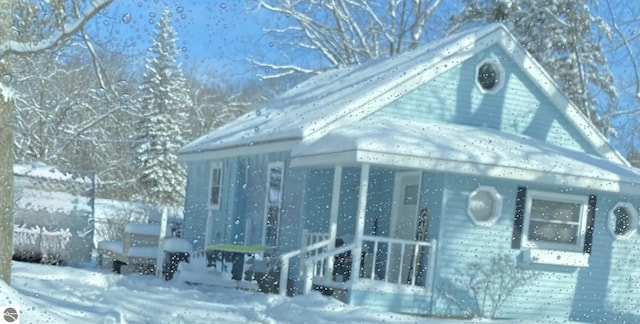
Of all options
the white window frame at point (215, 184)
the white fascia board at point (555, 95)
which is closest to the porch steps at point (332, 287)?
the white fascia board at point (555, 95)

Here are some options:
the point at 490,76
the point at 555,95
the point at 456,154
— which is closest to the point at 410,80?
the point at 490,76

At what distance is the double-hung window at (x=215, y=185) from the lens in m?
15.3

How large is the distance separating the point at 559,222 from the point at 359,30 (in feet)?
37.1

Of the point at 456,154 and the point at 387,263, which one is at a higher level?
the point at 456,154

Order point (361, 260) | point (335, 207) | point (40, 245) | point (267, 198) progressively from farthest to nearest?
point (40, 245)
point (267, 198)
point (361, 260)
point (335, 207)

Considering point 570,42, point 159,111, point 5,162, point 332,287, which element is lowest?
point 332,287

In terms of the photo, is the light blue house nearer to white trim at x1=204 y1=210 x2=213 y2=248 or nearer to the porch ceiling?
the porch ceiling

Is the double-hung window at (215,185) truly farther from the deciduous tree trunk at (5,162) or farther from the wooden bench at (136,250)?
the deciduous tree trunk at (5,162)

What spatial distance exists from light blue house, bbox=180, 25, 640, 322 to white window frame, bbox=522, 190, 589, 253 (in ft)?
0.07

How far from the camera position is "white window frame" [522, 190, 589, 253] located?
10.9 meters

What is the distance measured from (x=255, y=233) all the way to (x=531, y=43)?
29.4 ft

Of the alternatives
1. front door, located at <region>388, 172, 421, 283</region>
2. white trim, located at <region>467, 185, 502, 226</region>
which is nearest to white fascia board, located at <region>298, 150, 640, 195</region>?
white trim, located at <region>467, 185, 502, 226</region>

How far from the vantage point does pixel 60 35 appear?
225 inches

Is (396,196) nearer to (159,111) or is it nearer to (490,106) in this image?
(490,106)
